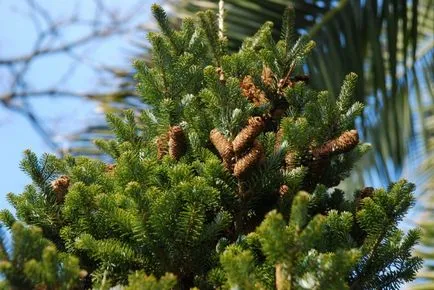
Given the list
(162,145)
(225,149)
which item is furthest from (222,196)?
(162,145)

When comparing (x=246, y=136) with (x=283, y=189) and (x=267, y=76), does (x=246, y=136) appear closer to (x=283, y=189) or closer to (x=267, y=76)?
(x=283, y=189)

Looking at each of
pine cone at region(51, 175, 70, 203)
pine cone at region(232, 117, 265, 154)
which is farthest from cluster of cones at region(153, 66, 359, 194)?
pine cone at region(51, 175, 70, 203)

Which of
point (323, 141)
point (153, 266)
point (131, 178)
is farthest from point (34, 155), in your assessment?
point (323, 141)

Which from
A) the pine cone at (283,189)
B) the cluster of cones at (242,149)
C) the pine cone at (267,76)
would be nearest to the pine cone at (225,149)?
the cluster of cones at (242,149)

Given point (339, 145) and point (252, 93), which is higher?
point (252, 93)

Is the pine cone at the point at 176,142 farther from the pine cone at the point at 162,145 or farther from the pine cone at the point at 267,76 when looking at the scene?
the pine cone at the point at 267,76

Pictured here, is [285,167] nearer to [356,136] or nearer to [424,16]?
[356,136]
